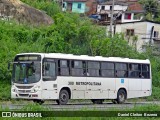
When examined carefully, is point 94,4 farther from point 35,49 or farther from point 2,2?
point 35,49

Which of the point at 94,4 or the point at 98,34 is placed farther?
the point at 94,4

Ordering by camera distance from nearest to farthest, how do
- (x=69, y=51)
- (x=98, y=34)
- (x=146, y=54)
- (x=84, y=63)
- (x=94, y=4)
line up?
(x=84, y=63) < (x=69, y=51) < (x=98, y=34) < (x=146, y=54) < (x=94, y=4)

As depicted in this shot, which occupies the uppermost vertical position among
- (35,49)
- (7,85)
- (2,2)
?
(2,2)

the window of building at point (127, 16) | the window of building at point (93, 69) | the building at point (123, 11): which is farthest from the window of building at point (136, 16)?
the window of building at point (93, 69)

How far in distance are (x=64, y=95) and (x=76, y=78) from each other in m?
1.41

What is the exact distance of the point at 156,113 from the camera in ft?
52.6

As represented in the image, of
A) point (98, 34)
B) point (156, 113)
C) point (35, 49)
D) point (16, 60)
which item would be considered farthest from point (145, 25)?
point (156, 113)

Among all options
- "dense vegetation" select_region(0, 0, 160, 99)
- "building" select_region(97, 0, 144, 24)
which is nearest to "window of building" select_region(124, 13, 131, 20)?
"building" select_region(97, 0, 144, 24)

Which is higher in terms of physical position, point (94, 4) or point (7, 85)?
point (94, 4)

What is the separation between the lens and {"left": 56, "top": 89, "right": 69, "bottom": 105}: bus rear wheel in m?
26.6

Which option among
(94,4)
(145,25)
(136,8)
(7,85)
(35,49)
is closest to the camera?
(7,85)

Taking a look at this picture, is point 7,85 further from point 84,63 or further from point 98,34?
point 98,34

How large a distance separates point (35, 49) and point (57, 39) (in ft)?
12.4

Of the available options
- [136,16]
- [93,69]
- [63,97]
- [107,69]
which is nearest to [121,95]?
[107,69]
